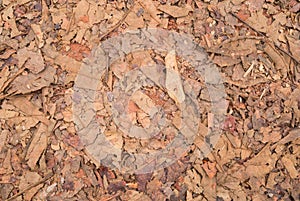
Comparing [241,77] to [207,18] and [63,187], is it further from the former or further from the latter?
[63,187]

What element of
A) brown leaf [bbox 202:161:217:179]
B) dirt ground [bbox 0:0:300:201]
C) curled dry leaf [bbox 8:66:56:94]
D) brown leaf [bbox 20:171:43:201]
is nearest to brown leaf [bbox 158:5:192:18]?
dirt ground [bbox 0:0:300:201]

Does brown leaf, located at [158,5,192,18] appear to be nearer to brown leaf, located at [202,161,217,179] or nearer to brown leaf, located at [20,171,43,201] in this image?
brown leaf, located at [202,161,217,179]

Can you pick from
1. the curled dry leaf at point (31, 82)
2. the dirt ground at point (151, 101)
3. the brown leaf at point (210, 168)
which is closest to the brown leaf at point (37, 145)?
the dirt ground at point (151, 101)

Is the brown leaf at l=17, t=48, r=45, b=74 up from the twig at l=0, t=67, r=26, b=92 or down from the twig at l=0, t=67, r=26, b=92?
up

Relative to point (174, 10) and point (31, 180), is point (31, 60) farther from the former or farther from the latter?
point (174, 10)

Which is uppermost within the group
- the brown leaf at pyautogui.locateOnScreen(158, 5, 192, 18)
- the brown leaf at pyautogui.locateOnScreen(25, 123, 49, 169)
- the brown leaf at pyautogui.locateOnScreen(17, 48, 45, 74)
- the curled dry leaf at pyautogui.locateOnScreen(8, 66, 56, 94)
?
the brown leaf at pyautogui.locateOnScreen(158, 5, 192, 18)

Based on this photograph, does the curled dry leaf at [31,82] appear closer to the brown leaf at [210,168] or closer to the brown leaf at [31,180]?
the brown leaf at [31,180]

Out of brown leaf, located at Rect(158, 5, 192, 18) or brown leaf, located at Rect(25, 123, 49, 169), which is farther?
brown leaf, located at Rect(158, 5, 192, 18)

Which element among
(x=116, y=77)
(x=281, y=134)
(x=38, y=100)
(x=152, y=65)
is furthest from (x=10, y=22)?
(x=281, y=134)
